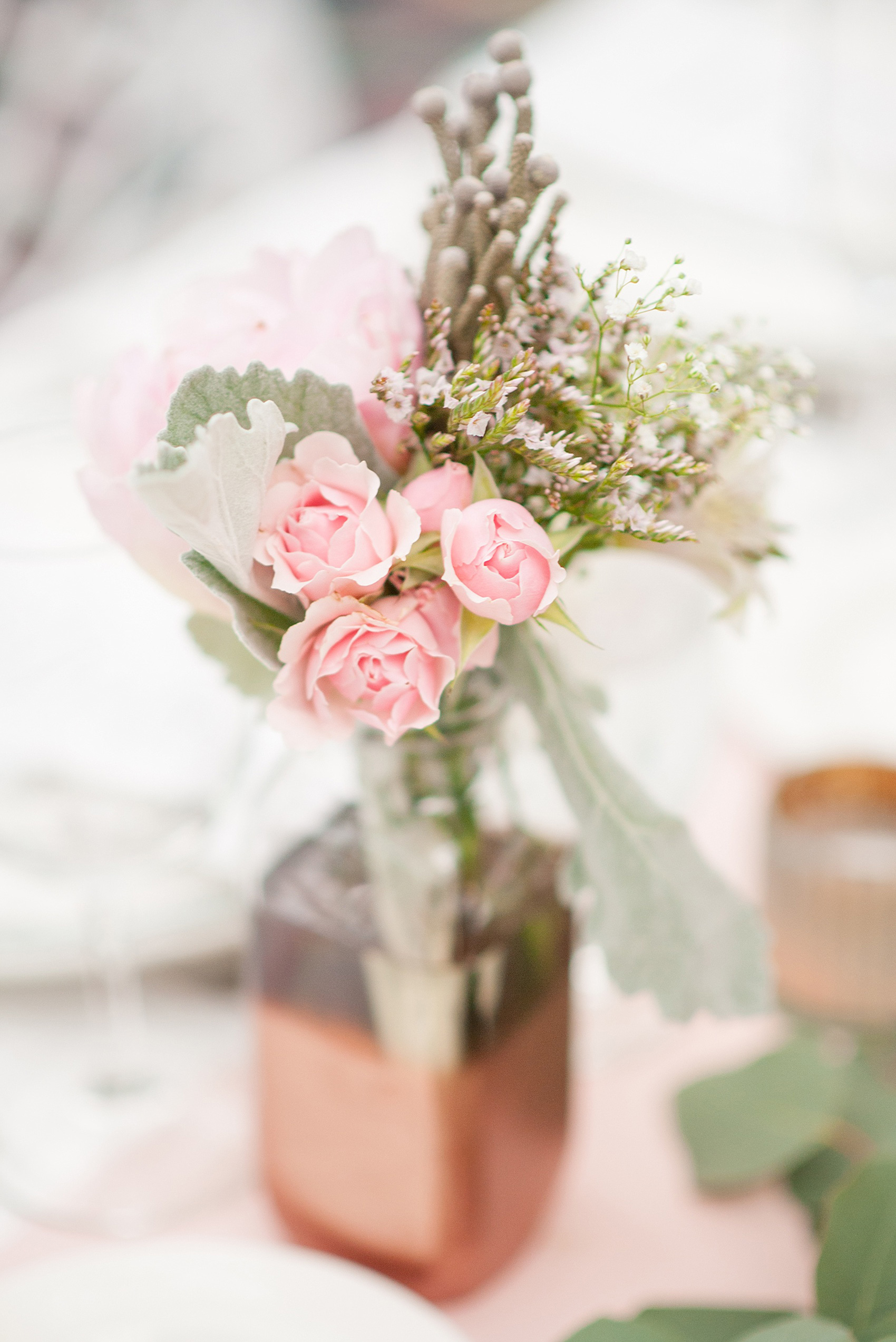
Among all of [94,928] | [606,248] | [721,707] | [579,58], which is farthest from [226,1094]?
[579,58]

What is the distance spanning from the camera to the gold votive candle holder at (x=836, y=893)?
514mm

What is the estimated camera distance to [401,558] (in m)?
0.28

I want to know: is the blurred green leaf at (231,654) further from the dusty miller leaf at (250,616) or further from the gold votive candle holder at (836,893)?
the gold votive candle holder at (836,893)

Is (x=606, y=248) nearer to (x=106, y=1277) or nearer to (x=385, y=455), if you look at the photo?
(x=385, y=455)

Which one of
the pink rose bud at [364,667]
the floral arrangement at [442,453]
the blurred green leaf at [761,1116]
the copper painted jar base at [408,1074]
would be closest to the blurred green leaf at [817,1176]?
the blurred green leaf at [761,1116]

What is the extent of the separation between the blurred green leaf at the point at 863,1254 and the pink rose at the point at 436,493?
248 mm

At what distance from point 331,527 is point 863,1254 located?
28cm

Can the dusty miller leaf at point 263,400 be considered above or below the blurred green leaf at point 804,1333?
above

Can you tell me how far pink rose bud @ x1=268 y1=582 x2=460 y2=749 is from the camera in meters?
0.28

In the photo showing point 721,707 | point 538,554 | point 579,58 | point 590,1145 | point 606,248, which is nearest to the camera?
point 538,554

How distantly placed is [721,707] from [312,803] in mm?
366

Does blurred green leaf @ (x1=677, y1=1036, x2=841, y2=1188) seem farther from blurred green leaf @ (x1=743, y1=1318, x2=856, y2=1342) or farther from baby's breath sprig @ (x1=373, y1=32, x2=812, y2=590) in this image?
baby's breath sprig @ (x1=373, y1=32, x2=812, y2=590)

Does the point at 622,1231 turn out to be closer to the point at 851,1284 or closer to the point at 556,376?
the point at 851,1284

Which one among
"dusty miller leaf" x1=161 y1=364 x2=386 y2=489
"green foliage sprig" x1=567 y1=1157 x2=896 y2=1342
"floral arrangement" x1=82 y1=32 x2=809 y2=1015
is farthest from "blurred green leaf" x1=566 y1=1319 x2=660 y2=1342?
"dusty miller leaf" x1=161 y1=364 x2=386 y2=489
